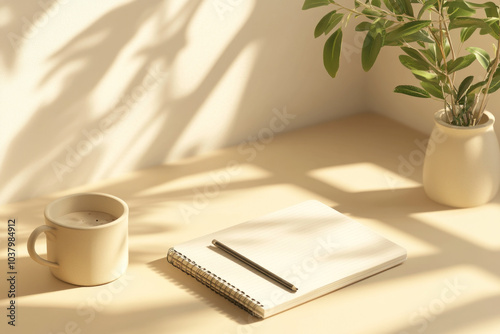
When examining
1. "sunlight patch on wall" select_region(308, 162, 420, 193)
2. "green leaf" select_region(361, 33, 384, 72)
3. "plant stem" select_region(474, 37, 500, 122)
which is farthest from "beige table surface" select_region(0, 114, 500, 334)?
"green leaf" select_region(361, 33, 384, 72)

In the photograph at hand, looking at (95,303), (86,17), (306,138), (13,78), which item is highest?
(86,17)

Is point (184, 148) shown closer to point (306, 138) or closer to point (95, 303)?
point (306, 138)

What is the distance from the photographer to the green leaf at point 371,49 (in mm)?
1535

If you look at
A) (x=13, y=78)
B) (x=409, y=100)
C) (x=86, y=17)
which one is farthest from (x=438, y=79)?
(x=13, y=78)

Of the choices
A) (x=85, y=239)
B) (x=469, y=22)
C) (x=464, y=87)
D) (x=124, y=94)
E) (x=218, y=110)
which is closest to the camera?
(x=85, y=239)

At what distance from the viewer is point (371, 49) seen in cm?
154

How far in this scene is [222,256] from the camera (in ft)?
4.80

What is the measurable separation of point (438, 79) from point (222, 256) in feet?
1.65

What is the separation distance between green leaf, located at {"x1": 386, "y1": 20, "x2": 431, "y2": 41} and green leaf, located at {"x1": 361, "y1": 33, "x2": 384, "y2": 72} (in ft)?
0.07

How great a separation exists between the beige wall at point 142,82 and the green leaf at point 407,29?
40cm

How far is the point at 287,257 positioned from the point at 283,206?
9.1 inches

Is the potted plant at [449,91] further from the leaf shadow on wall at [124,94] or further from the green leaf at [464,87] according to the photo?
the leaf shadow on wall at [124,94]

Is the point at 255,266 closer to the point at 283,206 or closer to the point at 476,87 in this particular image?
the point at 283,206

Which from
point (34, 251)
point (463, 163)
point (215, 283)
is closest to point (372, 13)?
point (463, 163)
